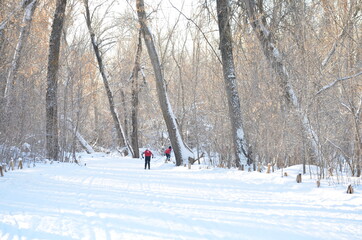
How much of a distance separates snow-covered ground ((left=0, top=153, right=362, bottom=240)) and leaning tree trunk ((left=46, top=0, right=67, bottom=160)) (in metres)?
7.60

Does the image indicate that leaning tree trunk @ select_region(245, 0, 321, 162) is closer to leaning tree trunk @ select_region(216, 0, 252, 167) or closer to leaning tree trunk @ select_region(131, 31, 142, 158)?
leaning tree trunk @ select_region(216, 0, 252, 167)

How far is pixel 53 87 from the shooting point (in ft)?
53.7

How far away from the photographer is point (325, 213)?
213 inches

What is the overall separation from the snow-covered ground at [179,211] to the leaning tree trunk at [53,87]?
299 inches

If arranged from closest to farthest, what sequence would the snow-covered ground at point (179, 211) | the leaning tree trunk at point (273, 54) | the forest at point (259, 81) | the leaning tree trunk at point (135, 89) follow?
the snow-covered ground at point (179, 211), the forest at point (259, 81), the leaning tree trunk at point (273, 54), the leaning tree trunk at point (135, 89)

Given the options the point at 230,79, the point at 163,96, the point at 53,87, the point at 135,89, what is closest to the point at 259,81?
the point at 230,79

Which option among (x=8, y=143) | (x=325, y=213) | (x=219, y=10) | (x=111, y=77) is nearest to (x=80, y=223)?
(x=325, y=213)

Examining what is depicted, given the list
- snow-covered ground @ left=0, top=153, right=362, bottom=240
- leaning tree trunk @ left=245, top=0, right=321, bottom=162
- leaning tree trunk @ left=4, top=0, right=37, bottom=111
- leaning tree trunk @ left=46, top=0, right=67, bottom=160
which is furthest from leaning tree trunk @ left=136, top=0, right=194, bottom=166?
snow-covered ground @ left=0, top=153, right=362, bottom=240

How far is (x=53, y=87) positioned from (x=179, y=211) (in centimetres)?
1256

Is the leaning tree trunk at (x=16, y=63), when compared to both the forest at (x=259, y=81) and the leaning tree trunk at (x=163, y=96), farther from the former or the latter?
the leaning tree trunk at (x=163, y=96)

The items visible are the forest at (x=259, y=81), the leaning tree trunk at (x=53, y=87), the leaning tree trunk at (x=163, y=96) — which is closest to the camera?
the forest at (x=259, y=81)

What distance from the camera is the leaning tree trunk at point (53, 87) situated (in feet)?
52.7

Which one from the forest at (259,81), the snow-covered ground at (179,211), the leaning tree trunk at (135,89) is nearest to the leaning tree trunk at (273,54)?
the forest at (259,81)

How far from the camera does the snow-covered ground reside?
445 cm
